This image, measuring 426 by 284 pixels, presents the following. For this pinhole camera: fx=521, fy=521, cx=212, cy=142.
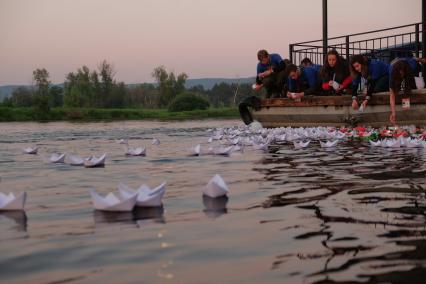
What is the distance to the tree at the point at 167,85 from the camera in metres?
96.2

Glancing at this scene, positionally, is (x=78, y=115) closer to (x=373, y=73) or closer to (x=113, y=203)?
(x=373, y=73)

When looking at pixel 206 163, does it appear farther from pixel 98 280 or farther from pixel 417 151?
pixel 98 280

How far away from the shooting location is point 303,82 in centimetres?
1412

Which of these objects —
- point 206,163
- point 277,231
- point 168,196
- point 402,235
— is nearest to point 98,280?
point 277,231

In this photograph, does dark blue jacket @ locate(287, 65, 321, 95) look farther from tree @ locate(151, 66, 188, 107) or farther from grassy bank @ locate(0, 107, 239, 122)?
tree @ locate(151, 66, 188, 107)

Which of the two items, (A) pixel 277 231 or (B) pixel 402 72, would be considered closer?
(A) pixel 277 231

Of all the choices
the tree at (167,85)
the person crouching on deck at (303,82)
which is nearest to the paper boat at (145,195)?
the person crouching on deck at (303,82)

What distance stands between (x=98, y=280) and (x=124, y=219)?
98 centimetres

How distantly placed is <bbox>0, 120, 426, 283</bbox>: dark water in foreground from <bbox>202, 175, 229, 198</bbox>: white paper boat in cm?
11

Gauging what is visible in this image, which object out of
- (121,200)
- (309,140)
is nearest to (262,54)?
(309,140)

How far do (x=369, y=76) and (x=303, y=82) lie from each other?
3102mm

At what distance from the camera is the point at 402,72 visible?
10180mm

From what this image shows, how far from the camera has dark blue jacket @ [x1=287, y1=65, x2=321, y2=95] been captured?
13.6 meters

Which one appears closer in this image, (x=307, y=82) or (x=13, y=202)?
(x=13, y=202)
